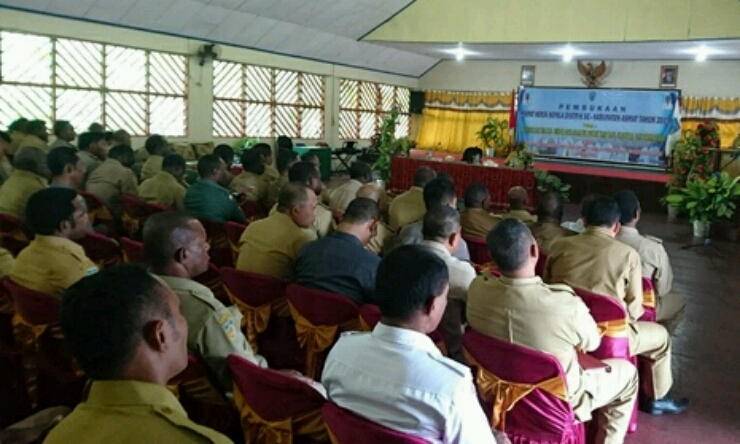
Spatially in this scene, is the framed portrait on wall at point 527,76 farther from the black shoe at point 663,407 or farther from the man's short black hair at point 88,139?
the black shoe at point 663,407

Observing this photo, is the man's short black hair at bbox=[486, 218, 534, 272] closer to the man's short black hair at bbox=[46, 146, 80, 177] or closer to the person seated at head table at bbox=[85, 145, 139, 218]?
the man's short black hair at bbox=[46, 146, 80, 177]

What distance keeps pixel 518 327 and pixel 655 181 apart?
10.5 m

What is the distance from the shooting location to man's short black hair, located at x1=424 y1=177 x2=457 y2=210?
4195mm

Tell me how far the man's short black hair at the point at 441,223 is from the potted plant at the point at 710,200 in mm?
6514

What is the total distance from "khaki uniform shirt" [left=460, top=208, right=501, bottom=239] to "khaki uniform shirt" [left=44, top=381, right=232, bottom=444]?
364 centimetres

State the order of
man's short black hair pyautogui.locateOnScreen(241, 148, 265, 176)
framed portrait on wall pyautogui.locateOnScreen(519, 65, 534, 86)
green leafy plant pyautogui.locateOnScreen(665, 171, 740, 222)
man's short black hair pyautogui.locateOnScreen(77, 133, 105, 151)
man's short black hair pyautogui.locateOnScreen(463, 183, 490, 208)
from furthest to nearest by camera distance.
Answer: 1. framed portrait on wall pyautogui.locateOnScreen(519, 65, 534, 86)
2. green leafy plant pyautogui.locateOnScreen(665, 171, 740, 222)
3. man's short black hair pyautogui.locateOnScreen(77, 133, 105, 151)
4. man's short black hair pyautogui.locateOnScreen(241, 148, 265, 176)
5. man's short black hair pyautogui.locateOnScreen(463, 183, 490, 208)

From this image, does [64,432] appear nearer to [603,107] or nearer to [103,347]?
[103,347]

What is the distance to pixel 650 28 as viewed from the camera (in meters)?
9.34

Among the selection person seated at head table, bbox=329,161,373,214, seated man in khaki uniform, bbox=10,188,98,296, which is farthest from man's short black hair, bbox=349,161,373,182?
seated man in khaki uniform, bbox=10,188,98,296

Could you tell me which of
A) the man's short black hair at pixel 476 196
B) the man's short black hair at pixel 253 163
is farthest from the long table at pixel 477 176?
the man's short black hair at pixel 476 196

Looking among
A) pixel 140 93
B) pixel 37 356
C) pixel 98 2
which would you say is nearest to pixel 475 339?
pixel 37 356

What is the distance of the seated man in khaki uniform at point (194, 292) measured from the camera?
208cm

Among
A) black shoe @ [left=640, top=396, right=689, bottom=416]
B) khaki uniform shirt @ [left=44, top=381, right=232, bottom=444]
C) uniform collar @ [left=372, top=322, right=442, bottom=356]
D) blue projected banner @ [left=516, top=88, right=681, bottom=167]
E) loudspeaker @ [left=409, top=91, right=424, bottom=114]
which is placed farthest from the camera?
loudspeaker @ [left=409, top=91, right=424, bottom=114]

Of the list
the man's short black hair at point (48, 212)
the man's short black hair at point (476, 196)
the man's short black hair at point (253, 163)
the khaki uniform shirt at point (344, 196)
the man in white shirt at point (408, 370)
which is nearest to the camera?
the man in white shirt at point (408, 370)
